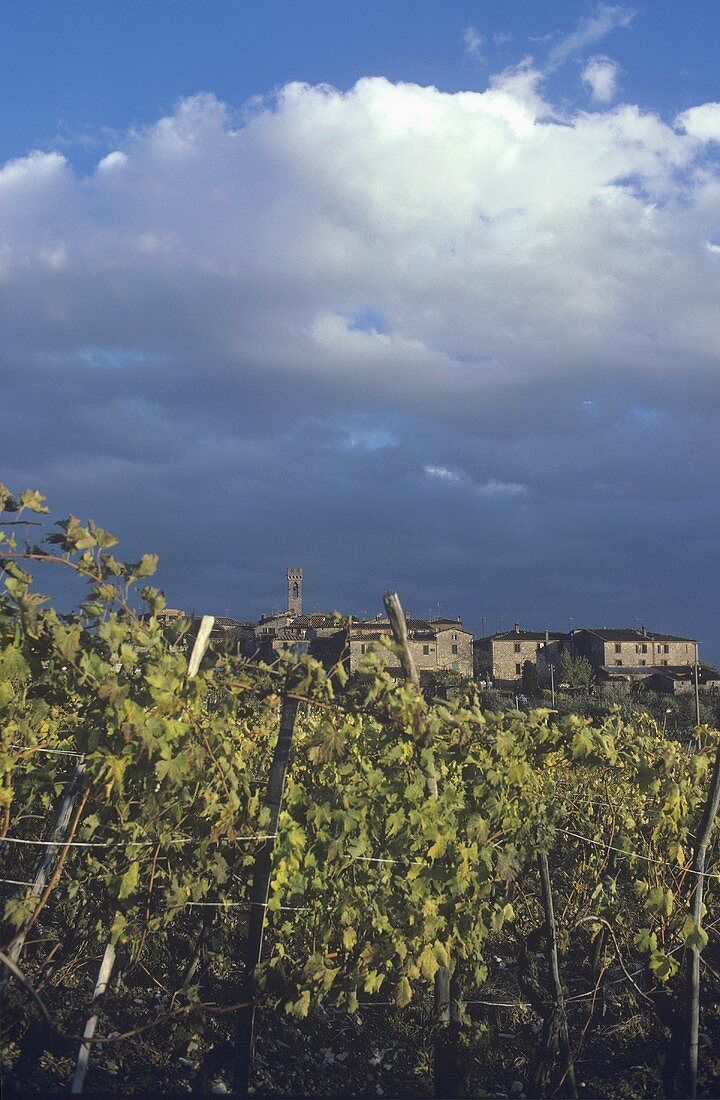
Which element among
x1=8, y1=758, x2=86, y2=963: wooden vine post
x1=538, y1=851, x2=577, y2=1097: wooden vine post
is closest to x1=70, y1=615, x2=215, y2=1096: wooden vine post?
x1=8, y1=758, x2=86, y2=963: wooden vine post

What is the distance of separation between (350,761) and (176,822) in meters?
0.86

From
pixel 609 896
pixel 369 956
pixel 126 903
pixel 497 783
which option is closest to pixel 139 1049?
pixel 126 903

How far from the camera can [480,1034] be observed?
3.98m

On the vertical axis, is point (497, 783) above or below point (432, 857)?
above

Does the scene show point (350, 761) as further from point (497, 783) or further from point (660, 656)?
point (660, 656)

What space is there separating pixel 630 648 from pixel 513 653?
835 cm

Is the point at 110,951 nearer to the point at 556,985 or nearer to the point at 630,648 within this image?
the point at 556,985

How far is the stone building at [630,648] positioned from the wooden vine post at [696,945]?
57.2 meters

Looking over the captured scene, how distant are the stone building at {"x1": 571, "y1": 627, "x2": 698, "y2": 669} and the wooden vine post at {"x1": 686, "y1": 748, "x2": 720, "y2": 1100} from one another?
57221mm

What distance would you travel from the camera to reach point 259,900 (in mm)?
3680

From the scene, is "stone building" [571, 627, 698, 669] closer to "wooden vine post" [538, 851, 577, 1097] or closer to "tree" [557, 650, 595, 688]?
"tree" [557, 650, 595, 688]

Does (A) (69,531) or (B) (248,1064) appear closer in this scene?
(A) (69,531)

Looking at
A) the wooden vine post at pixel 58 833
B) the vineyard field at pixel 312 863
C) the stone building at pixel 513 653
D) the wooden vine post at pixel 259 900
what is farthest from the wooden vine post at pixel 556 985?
the stone building at pixel 513 653

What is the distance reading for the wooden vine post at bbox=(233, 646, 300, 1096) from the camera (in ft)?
12.0
